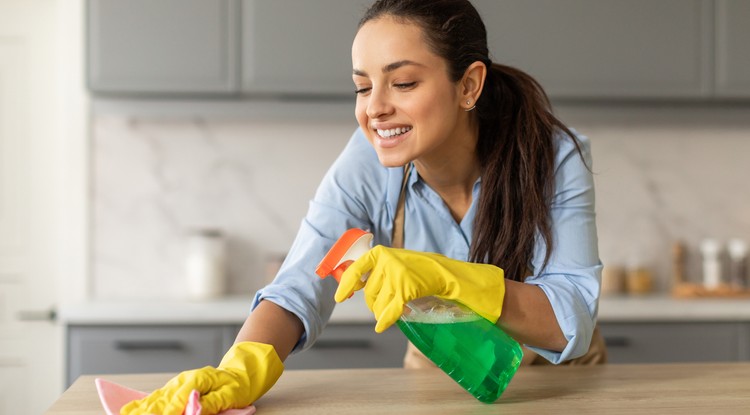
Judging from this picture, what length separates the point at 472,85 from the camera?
1.51 m

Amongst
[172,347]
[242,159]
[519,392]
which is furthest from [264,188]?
[519,392]

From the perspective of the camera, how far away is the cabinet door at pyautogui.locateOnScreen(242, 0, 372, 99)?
2781mm

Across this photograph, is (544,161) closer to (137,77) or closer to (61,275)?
(137,77)

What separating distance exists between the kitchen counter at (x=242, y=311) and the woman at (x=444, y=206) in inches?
41.9

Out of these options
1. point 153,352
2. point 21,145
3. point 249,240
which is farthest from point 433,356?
point 21,145

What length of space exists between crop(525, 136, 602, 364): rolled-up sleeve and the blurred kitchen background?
1.29m

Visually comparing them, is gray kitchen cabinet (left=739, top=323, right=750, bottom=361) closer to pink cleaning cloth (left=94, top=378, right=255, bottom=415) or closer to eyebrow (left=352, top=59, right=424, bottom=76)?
eyebrow (left=352, top=59, right=424, bottom=76)

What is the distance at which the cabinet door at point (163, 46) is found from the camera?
9.00ft

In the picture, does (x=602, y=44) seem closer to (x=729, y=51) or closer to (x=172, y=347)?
(x=729, y=51)

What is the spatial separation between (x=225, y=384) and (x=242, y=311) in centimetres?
148

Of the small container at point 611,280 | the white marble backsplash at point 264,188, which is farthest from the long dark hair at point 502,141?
the small container at point 611,280

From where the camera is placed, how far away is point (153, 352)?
264 cm

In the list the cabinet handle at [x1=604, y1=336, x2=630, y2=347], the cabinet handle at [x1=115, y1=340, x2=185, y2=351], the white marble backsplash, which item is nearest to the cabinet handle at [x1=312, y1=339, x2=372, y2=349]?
the cabinet handle at [x1=115, y1=340, x2=185, y2=351]

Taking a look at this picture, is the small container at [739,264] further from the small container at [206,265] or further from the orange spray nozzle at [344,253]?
the orange spray nozzle at [344,253]
